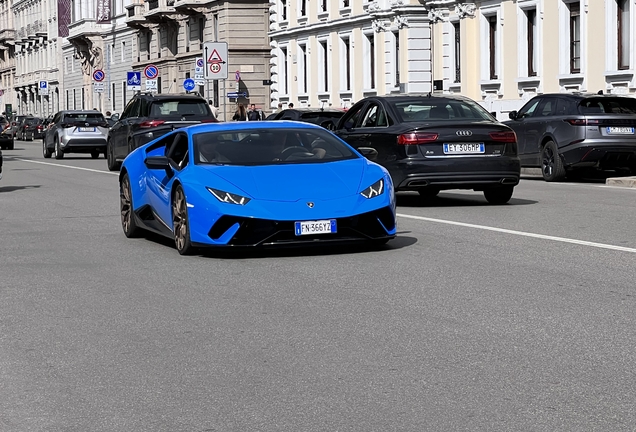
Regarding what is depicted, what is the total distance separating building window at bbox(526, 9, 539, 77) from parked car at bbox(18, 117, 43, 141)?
39.8 meters

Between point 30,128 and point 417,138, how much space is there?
2437 inches

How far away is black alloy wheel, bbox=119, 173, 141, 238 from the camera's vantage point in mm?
13500

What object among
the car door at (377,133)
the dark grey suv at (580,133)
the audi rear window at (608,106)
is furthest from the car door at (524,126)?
the car door at (377,133)

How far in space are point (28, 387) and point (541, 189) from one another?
1620cm

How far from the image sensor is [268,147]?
40.4ft

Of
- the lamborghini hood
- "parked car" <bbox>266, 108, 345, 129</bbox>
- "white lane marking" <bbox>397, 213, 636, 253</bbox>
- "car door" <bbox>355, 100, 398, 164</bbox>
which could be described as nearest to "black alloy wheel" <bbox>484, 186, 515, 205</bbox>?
"car door" <bbox>355, 100, 398, 164</bbox>

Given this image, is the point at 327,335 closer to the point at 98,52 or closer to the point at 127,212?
the point at 127,212

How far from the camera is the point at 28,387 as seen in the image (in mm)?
6352

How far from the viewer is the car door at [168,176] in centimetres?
1216

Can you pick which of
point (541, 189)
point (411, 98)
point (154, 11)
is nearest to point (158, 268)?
point (411, 98)

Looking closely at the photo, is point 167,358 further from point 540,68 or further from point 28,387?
point 540,68

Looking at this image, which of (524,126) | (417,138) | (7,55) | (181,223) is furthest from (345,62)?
(7,55)

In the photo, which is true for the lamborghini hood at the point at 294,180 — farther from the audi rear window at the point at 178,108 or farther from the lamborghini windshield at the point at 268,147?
the audi rear window at the point at 178,108

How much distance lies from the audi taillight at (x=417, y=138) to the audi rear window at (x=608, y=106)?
7.81 metres
